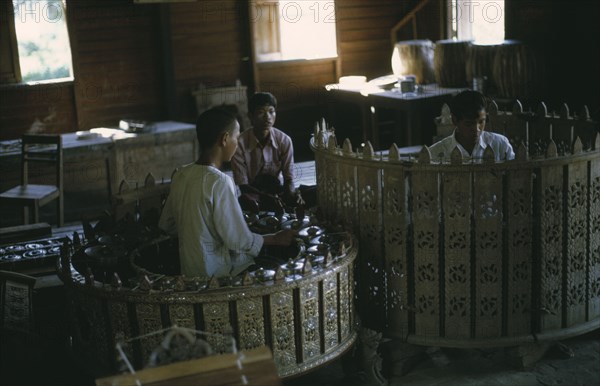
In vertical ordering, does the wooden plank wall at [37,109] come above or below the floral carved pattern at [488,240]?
above

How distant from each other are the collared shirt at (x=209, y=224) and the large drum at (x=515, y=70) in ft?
20.4

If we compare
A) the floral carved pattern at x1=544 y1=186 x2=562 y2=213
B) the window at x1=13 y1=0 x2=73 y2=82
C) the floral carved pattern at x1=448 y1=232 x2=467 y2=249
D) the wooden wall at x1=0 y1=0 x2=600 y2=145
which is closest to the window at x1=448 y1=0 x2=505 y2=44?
the wooden wall at x1=0 y1=0 x2=600 y2=145

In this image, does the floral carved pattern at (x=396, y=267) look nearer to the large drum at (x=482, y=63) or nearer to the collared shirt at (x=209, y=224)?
the collared shirt at (x=209, y=224)

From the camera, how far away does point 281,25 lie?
12.9 metres

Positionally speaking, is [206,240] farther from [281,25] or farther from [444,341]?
[281,25]

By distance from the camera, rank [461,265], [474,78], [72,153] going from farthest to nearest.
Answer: [474,78] → [72,153] → [461,265]

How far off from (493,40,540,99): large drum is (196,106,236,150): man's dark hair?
6.28 m

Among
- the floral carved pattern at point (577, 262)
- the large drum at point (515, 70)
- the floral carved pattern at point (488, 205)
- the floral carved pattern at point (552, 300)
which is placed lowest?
the floral carved pattern at point (552, 300)

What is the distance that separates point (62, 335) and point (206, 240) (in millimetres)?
1502

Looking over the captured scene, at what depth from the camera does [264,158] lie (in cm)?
667

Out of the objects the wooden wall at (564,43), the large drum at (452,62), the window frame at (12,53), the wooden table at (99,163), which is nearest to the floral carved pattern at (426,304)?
the wooden wall at (564,43)

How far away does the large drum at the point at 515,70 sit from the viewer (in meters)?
9.65

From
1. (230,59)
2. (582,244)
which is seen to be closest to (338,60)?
(230,59)

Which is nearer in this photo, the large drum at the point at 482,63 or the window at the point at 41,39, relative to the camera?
the large drum at the point at 482,63
